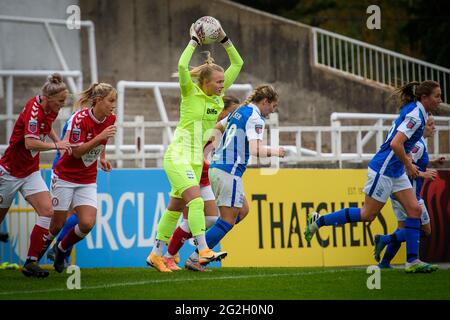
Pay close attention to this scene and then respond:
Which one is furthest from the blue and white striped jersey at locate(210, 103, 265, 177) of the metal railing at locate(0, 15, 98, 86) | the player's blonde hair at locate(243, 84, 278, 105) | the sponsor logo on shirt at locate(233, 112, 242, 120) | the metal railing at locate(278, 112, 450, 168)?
the metal railing at locate(0, 15, 98, 86)

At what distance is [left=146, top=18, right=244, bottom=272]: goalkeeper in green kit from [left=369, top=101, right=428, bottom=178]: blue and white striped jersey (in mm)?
2005

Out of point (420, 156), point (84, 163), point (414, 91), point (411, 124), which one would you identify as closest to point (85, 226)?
point (84, 163)

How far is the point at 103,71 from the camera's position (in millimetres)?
25406

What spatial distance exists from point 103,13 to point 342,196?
10.1 m

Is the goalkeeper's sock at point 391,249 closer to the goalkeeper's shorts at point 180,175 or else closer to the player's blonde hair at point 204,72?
the goalkeeper's shorts at point 180,175

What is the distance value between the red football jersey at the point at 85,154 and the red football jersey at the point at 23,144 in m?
0.31

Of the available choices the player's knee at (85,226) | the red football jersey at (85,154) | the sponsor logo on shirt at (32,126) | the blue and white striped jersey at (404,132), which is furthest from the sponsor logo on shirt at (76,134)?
the blue and white striped jersey at (404,132)

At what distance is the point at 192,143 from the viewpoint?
491 inches

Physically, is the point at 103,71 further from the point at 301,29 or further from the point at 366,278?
the point at 366,278

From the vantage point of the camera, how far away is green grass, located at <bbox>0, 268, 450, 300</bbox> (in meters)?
10.3

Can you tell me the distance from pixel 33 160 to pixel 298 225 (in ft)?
18.8

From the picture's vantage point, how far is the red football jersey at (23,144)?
1226cm

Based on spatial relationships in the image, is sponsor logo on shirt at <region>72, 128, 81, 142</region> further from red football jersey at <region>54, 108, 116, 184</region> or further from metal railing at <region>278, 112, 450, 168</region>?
metal railing at <region>278, 112, 450, 168</region>
